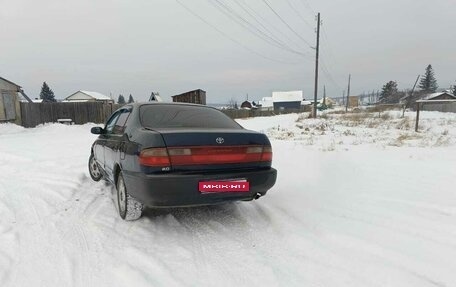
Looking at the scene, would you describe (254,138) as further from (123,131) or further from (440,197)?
(440,197)

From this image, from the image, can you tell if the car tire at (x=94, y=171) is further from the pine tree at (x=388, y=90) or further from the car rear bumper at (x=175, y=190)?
the pine tree at (x=388, y=90)

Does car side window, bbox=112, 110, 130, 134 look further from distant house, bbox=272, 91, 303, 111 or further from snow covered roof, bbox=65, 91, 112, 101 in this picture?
distant house, bbox=272, 91, 303, 111

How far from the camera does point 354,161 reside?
6.78 m

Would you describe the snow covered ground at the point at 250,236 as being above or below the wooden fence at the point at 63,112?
below

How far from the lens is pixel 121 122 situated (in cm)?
428

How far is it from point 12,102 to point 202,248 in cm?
2104

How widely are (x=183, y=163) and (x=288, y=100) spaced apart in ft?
341

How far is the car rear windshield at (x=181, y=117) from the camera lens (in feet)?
12.0

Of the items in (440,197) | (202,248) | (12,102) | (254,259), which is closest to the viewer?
(254,259)

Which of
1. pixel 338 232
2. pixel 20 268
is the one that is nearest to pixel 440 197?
pixel 338 232

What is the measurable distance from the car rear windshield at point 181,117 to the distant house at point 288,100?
101 m

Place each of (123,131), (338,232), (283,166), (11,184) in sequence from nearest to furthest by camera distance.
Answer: (338,232) → (123,131) → (11,184) → (283,166)

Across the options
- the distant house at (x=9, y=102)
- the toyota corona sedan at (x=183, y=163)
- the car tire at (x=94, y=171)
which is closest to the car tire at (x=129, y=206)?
the toyota corona sedan at (x=183, y=163)

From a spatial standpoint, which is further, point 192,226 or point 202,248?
point 192,226
